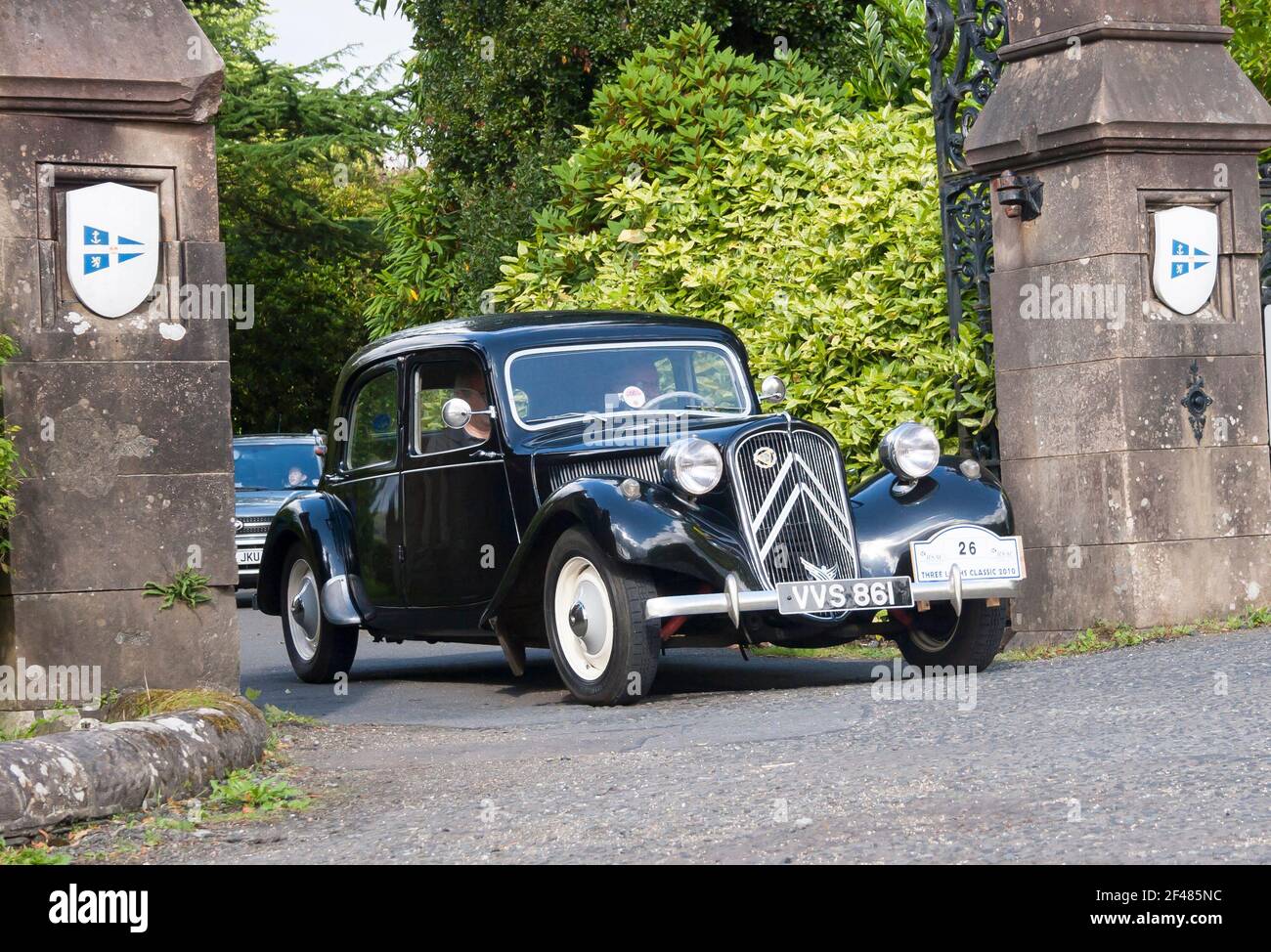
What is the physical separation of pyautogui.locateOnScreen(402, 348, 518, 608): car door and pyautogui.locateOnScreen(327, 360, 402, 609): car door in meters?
0.13

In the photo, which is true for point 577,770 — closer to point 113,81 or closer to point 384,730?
point 384,730

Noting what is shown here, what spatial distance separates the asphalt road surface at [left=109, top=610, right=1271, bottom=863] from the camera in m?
4.87

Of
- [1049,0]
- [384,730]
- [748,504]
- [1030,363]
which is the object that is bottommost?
[384,730]

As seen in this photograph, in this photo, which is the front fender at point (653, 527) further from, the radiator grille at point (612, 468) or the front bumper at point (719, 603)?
the radiator grille at point (612, 468)

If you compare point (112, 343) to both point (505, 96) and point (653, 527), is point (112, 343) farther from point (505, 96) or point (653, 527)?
point (505, 96)

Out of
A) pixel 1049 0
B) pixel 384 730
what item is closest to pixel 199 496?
pixel 384 730

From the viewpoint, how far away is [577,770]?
20.9ft

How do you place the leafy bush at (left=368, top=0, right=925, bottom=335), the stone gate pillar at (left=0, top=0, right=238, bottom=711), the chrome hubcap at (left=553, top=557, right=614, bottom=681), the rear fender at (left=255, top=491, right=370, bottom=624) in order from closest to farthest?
the stone gate pillar at (left=0, top=0, right=238, bottom=711), the chrome hubcap at (left=553, top=557, right=614, bottom=681), the rear fender at (left=255, top=491, right=370, bottom=624), the leafy bush at (left=368, top=0, right=925, bottom=335)

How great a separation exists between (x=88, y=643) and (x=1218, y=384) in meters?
5.95

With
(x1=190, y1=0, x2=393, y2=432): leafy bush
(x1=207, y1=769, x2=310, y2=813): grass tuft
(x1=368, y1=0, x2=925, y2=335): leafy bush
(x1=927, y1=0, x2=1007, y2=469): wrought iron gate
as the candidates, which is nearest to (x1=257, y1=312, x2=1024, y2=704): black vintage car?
(x1=927, y1=0, x2=1007, y2=469): wrought iron gate

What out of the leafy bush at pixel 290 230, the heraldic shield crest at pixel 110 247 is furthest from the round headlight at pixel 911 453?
the leafy bush at pixel 290 230

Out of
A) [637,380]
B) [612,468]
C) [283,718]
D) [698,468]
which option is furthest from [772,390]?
[283,718]

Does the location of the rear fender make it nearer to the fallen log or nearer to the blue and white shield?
the fallen log

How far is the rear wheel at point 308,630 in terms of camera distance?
1083 cm
